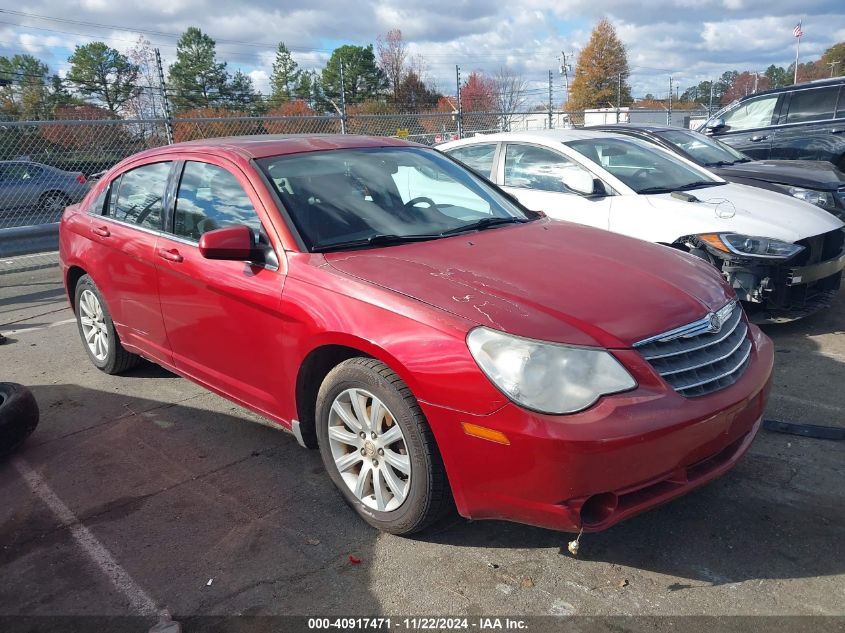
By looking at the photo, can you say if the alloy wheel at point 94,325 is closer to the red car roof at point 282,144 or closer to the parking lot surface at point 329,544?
the parking lot surface at point 329,544

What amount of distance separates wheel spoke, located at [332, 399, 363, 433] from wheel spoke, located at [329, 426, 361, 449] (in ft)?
0.13

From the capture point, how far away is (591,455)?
7.82 ft

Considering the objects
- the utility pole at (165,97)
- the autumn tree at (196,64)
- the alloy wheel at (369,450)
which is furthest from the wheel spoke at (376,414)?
the autumn tree at (196,64)

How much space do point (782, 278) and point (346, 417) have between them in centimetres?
368

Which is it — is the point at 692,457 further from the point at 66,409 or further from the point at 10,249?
the point at 10,249

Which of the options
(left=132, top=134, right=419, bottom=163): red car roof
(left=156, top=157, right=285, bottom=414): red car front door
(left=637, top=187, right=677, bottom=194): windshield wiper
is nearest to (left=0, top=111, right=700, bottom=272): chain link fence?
(left=637, top=187, right=677, bottom=194): windshield wiper

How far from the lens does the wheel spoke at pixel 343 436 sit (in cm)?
305

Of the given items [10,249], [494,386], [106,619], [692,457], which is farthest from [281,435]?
[10,249]

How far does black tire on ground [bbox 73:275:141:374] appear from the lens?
4840 mm

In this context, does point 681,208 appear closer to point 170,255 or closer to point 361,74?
point 170,255

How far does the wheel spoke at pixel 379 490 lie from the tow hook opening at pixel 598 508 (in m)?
0.87

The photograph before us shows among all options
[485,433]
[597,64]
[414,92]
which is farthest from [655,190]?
[597,64]

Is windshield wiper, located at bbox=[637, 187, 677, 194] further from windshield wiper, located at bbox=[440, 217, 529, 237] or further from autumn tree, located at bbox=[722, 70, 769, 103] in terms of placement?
autumn tree, located at bbox=[722, 70, 769, 103]

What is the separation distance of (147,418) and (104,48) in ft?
171
